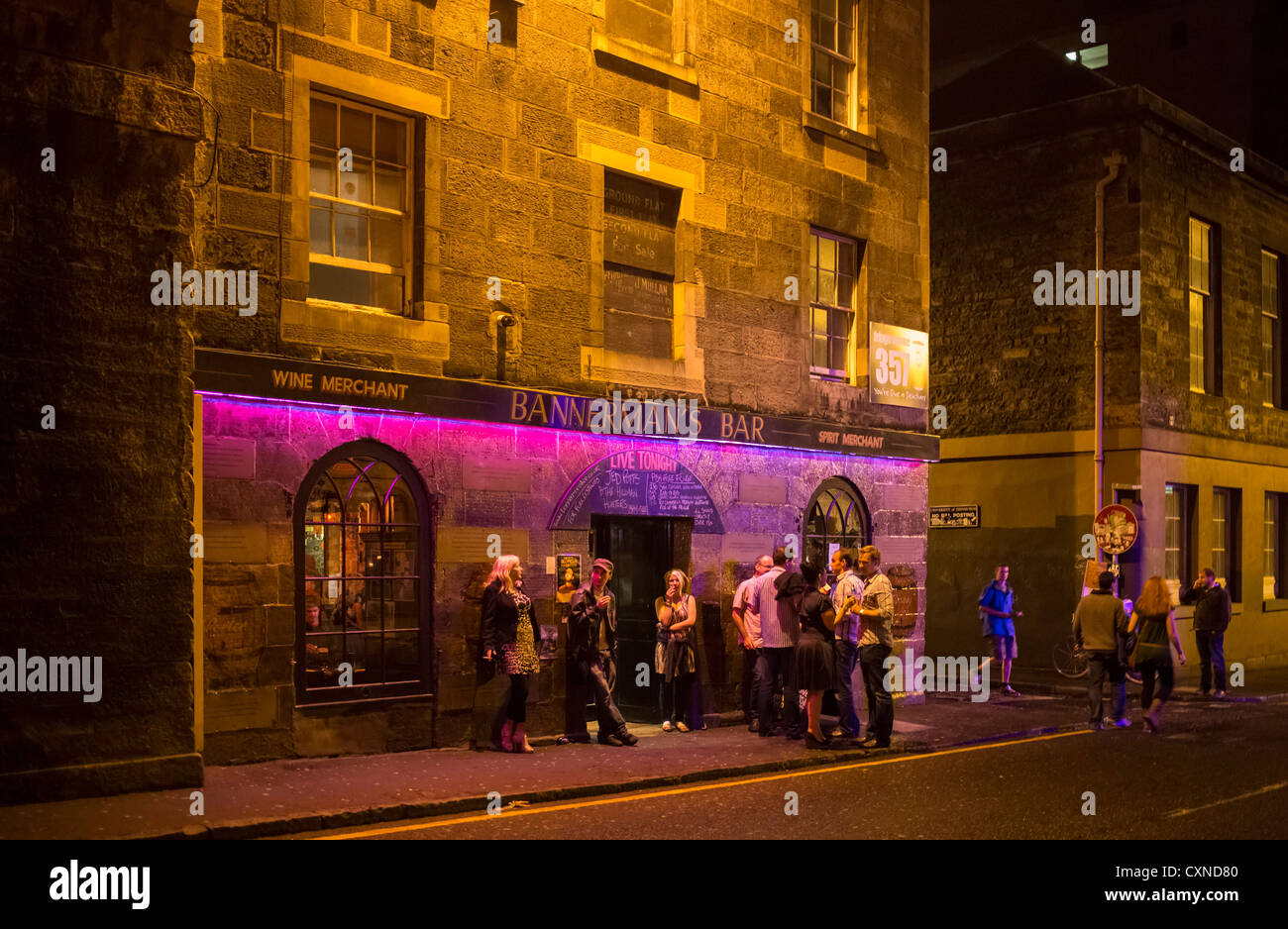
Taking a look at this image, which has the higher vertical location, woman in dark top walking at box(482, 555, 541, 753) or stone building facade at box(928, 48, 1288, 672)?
stone building facade at box(928, 48, 1288, 672)

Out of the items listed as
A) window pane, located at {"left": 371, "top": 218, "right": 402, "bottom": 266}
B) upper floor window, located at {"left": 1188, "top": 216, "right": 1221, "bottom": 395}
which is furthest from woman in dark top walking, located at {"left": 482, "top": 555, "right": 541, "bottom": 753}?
upper floor window, located at {"left": 1188, "top": 216, "right": 1221, "bottom": 395}

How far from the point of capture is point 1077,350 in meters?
22.3

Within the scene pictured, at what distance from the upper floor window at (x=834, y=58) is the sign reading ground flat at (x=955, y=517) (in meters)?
8.55

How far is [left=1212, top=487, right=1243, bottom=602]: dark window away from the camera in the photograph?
951 inches

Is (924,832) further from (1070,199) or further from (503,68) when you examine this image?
(1070,199)

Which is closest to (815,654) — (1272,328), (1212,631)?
(1212,631)

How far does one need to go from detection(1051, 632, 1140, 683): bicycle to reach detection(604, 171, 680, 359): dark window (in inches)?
406

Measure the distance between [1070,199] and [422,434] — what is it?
15467mm

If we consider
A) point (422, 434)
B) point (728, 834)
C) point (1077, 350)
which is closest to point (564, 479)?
point (422, 434)

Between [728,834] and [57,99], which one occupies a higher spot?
[57,99]

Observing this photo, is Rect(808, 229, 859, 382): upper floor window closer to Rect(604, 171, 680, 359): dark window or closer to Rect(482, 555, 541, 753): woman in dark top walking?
Rect(604, 171, 680, 359): dark window

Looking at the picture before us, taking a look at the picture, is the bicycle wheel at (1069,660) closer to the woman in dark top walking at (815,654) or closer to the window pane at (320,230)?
the woman in dark top walking at (815,654)

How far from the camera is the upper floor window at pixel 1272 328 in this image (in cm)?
2609

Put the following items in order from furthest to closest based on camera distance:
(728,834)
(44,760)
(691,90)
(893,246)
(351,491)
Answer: (893,246), (691,90), (351,491), (44,760), (728,834)
